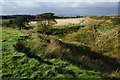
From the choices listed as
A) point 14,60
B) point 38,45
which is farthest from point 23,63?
point 38,45

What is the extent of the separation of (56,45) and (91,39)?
44.5 feet

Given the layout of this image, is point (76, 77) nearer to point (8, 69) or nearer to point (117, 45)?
point (8, 69)

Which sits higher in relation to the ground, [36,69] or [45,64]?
[45,64]

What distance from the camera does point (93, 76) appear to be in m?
9.23

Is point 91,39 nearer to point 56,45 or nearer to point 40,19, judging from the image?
point 56,45

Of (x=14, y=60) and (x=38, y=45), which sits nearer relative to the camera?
(x=14, y=60)

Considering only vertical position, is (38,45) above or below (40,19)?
below

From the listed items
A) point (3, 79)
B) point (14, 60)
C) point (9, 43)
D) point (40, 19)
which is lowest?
point (3, 79)

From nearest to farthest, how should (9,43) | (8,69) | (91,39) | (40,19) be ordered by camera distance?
(8,69) → (9,43) → (91,39) → (40,19)

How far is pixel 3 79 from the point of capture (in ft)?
29.5

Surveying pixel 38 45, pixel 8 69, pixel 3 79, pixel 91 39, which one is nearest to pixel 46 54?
pixel 38 45

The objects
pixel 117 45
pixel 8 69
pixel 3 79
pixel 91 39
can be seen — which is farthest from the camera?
pixel 91 39

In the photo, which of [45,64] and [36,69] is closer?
[36,69]

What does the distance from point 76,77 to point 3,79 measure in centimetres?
377
